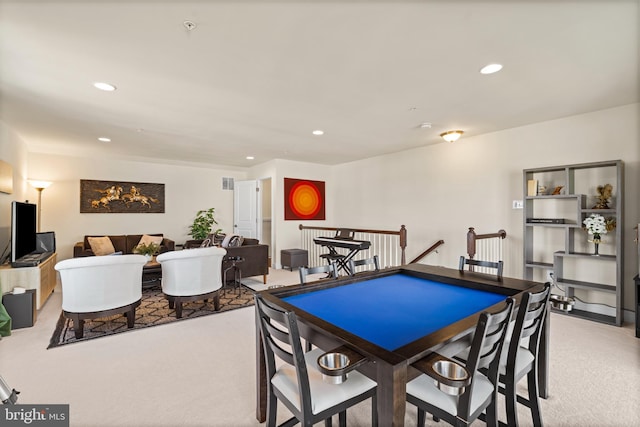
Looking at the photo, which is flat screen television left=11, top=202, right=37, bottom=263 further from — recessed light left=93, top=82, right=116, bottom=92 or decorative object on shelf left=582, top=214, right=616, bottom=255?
decorative object on shelf left=582, top=214, right=616, bottom=255

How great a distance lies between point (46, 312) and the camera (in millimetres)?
3900

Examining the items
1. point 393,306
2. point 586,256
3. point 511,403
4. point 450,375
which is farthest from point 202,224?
point 586,256

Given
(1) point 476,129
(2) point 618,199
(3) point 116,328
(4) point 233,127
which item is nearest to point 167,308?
(3) point 116,328

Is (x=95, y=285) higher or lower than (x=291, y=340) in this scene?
lower

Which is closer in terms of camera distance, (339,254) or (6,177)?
(6,177)

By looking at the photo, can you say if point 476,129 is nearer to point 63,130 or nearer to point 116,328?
point 116,328

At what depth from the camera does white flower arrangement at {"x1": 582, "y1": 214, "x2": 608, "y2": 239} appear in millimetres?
3480

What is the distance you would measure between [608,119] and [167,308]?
20.8 feet

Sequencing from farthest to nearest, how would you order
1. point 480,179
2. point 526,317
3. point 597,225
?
point 480,179
point 597,225
point 526,317

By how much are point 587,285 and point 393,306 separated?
137 inches

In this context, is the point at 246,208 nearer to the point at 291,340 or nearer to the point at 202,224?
the point at 202,224

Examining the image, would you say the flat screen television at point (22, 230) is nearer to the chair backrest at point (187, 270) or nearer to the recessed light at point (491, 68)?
the chair backrest at point (187, 270)

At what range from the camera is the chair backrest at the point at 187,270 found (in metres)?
3.61

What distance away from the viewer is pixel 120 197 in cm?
656
